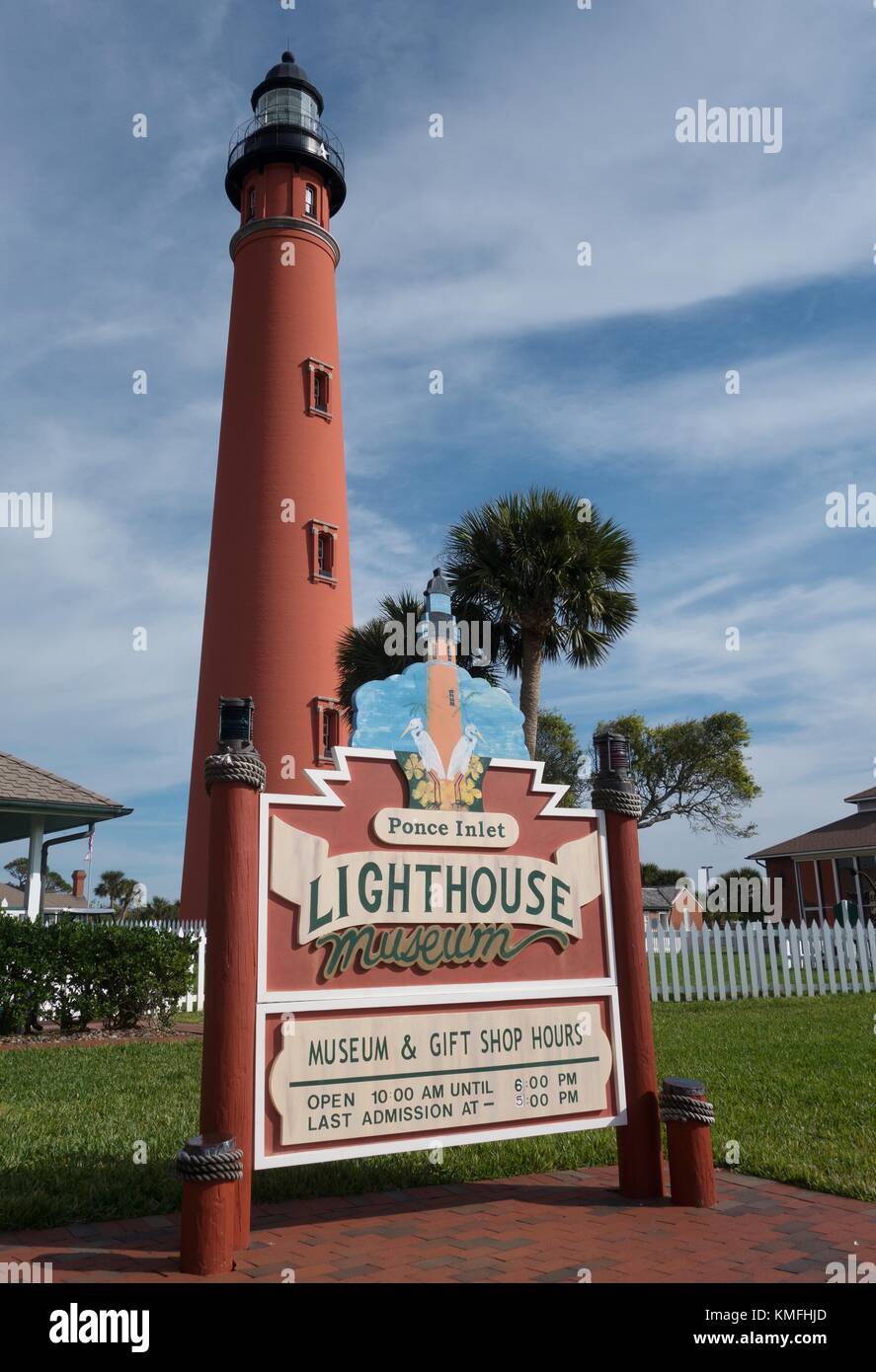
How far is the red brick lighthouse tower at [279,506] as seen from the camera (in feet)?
66.5

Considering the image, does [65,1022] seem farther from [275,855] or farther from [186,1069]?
[275,855]

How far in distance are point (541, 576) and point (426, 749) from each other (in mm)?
10354

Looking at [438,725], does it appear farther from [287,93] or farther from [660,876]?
[660,876]

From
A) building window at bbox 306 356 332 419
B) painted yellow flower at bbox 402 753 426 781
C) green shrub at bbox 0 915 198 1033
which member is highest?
building window at bbox 306 356 332 419

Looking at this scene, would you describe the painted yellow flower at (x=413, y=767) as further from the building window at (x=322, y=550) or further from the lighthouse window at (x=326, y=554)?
the lighthouse window at (x=326, y=554)

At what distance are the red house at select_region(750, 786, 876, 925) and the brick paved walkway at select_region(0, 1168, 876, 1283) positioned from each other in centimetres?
3068

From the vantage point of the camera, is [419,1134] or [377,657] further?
[377,657]

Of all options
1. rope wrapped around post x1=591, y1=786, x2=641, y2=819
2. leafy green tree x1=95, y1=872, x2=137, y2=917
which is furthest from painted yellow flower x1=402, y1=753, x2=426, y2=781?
leafy green tree x1=95, y1=872, x2=137, y2=917

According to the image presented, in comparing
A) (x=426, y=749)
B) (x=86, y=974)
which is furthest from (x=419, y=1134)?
(x=86, y=974)

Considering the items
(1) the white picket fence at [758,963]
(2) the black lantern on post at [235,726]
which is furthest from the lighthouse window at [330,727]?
(2) the black lantern on post at [235,726]

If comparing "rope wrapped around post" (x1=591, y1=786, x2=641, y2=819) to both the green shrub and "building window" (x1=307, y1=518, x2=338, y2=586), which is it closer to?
the green shrub

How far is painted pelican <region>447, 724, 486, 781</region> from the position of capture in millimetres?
5770

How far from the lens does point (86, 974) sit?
12.5m

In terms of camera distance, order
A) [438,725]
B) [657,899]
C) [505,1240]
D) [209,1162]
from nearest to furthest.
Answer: [209,1162]
[505,1240]
[438,725]
[657,899]
